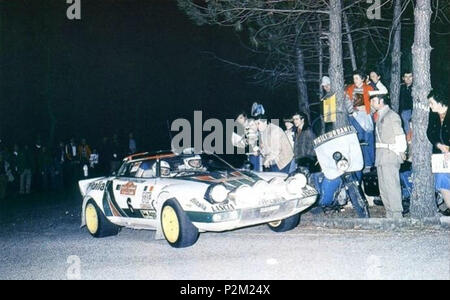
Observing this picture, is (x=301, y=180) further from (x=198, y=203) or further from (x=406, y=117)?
(x=406, y=117)

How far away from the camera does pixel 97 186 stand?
27.6ft

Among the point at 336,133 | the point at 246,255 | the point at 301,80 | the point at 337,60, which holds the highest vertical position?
the point at 301,80

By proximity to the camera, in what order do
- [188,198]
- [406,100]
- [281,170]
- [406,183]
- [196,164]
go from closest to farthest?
[188,198], [196,164], [406,183], [281,170], [406,100]

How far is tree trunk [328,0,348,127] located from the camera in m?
9.16

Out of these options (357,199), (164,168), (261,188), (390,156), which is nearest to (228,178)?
(261,188)

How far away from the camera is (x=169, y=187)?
6777 millimetres

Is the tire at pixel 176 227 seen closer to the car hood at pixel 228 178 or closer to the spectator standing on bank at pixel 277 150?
the car hood at pixel 228 178

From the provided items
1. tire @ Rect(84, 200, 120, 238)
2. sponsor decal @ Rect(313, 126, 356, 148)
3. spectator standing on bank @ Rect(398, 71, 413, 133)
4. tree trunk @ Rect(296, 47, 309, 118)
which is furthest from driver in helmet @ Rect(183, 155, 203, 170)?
tree trunk @ Rect(296, 47, 309, 118)

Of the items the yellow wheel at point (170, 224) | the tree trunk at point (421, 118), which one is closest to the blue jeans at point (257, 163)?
the tree trunk at point (421, 118)

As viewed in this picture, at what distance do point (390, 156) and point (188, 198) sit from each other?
→ 3.18 meters

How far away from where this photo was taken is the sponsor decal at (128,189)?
7.52 meters

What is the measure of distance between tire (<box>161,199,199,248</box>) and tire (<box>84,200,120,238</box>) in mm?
1704

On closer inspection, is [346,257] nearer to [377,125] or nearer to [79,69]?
[377,125]
